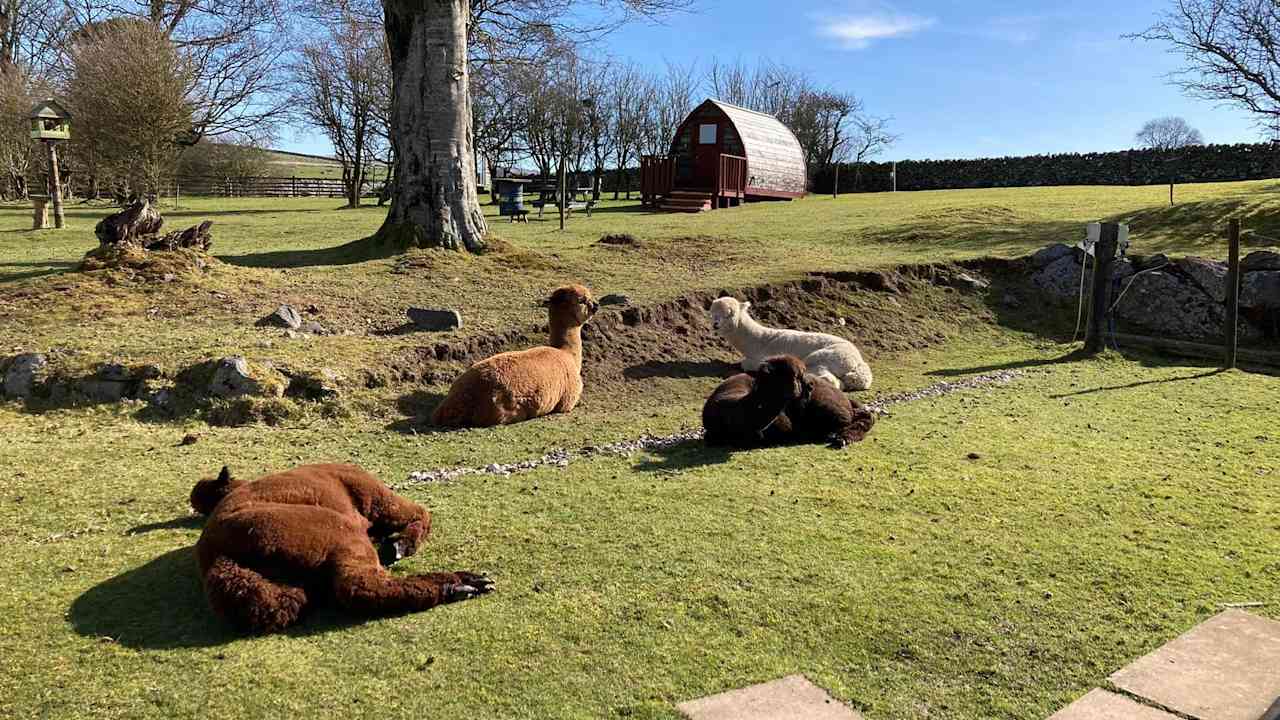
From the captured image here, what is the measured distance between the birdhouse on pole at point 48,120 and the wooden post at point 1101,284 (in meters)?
20.9

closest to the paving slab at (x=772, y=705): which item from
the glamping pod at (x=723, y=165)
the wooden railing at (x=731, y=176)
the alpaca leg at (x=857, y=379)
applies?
the alpaca leg at (x=857, y=379)

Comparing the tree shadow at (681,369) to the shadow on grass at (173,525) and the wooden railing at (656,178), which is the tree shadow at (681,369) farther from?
the wooden railing at (656,178)

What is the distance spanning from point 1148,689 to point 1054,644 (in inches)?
16.8

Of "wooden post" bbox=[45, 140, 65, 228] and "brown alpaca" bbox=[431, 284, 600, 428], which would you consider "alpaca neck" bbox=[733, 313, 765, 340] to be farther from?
"wooden post" bbox=[45, 140, 65, 228]

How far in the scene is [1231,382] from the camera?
1018cm

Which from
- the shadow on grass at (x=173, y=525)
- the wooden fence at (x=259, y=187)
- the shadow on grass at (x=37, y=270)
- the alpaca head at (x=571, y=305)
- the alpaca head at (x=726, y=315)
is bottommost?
the shadow on grass at (x=173, y=525)

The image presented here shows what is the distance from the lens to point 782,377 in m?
6.82

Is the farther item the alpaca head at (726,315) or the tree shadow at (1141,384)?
the alpaca head at (726,315)

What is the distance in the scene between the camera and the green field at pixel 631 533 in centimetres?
341

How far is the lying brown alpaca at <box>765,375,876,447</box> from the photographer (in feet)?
23.4

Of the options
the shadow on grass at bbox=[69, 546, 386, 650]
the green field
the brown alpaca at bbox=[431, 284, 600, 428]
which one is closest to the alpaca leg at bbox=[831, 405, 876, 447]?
the green field

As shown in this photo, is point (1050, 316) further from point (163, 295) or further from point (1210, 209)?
point (163, 295)

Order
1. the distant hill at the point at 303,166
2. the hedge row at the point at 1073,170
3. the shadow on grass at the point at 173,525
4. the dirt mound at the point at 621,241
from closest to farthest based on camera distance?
the shadow on grass at the point at 173,525 → the dirt mound at the point at 621,241 → the hedge row at the point at 1073,170 → the distant hill at the point at 303,166

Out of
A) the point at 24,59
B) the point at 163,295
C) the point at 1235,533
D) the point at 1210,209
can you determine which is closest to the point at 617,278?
Result: the point at 163,295
